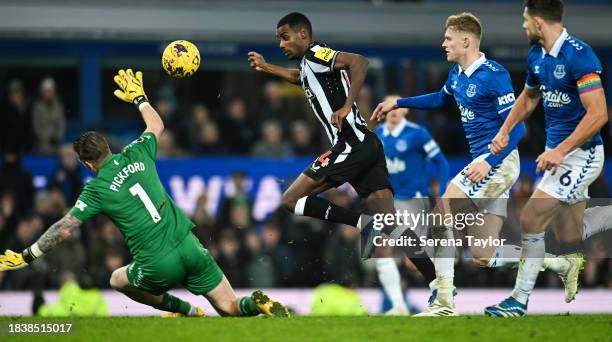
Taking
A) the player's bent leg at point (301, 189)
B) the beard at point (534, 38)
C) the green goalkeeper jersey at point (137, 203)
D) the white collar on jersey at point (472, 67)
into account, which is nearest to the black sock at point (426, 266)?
the player's bent leg at point (301, 189)

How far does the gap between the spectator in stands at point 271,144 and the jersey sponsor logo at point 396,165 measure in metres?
4.22

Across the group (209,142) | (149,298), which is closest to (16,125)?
(209,142)

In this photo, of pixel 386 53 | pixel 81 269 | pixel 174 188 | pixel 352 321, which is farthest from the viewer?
pixel 386 53

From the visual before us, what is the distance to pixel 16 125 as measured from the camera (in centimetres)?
1627

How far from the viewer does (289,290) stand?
1460cm

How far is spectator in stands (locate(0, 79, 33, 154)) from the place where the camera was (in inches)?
635

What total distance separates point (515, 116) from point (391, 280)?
Result: 13.3 ft

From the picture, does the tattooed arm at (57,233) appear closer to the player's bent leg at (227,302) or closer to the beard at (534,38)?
the player's bent leg at (227,302)

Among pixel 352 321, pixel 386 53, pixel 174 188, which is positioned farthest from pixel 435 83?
pixel 352 321

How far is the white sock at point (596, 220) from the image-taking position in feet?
31.1

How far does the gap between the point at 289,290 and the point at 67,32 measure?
5.46m

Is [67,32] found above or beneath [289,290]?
above

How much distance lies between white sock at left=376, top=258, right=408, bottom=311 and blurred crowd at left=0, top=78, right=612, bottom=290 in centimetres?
165

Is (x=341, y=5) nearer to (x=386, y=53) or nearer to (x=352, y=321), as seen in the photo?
(x=386, y=53)
